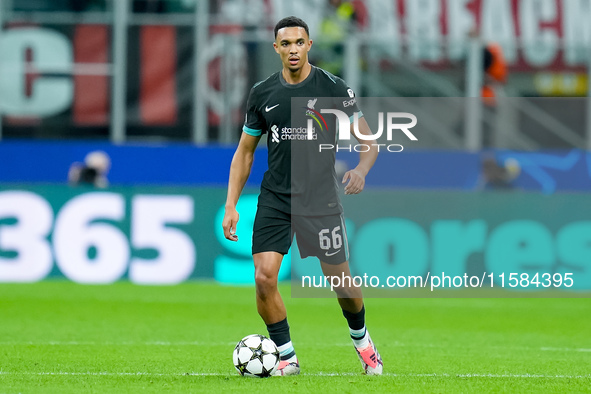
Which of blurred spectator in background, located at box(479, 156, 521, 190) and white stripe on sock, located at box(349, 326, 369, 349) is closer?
white stripe on sock, located at box(349, 326, 369, 349)

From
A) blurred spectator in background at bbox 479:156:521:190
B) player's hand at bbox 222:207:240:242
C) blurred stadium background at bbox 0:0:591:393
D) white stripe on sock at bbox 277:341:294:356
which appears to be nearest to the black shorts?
player's hand at bbox 222:207:240:242

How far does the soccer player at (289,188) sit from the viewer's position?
6.86 metres

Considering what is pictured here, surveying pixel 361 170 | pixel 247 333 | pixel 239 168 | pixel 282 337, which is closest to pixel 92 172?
pixel 247 333

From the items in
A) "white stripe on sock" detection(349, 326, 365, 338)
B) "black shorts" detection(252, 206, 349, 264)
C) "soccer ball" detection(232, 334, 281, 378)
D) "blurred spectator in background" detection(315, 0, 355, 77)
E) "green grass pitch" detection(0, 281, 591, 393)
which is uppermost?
"blurred spectator in background" detection(315, 0, 355, 77)

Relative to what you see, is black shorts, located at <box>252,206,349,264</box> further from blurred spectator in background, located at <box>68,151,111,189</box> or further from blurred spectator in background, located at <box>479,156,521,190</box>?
blurred spectator in background, located at <box>479,156,521,190</box>

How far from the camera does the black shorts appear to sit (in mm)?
6863

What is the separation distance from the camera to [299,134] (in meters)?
6.94

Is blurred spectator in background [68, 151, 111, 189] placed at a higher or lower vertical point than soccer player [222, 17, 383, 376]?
lower

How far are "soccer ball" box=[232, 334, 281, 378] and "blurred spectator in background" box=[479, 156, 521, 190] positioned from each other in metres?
8.47

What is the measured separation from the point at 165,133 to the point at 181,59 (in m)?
1.09

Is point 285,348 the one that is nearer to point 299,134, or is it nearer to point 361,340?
point 361,340

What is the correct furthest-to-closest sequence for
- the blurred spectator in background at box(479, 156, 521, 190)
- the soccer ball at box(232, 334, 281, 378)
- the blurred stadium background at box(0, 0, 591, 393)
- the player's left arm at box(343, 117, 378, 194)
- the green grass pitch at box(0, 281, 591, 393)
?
the blurred spectator in background at box(479, 156, 521, 190)
the blurred stadium background at box(0, 0, 591, 393)
the soccer ball at box(232, 334, 281, 378)
the green grass pitch at box(0, 281, 591, 393)
the player's left arm at box(343, 117, 378, 194)

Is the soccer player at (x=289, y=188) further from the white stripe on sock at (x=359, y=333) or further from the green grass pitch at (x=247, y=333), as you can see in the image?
the green grass pitch at (x=247, y=333)

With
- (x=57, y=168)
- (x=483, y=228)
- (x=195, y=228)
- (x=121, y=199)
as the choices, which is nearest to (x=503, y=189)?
(x=483, y=228)
